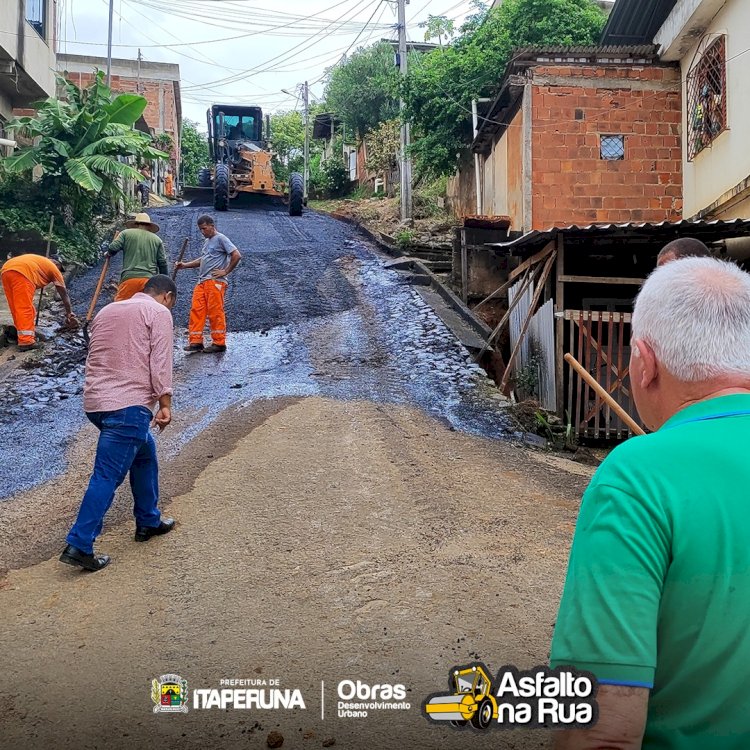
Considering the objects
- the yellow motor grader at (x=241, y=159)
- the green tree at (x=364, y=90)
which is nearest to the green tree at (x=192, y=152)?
the green tree at (x=364, y=90)

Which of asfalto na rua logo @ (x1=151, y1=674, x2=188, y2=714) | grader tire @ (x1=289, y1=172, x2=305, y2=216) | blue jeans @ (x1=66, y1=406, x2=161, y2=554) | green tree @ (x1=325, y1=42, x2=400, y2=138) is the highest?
green tree @ (x1=325, y1=42, x2=400, y2=138)

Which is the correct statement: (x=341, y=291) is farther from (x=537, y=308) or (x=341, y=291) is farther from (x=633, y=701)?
(x=633, y=701)

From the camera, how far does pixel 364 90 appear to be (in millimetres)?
28875

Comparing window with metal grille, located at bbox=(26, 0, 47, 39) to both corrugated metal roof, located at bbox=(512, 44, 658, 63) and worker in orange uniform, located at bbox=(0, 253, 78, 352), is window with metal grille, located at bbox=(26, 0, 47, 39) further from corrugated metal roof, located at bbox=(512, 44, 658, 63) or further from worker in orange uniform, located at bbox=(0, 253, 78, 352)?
corrugated metal roof, located at bbox=(512, 44, 658, 63)

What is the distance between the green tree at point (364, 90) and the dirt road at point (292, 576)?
2392 cm

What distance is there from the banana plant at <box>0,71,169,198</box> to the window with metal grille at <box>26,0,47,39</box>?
315cm

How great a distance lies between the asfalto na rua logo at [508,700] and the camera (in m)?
1.29

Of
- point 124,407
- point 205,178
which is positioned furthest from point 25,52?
point 205,178

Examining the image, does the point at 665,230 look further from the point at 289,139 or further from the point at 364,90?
the point at 289,139

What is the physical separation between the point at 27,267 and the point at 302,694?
7545mm

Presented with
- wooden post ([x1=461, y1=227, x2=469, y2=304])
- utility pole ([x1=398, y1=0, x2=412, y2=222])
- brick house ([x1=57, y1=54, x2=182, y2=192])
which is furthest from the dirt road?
brick house ([x1=57, y1=54, x2=182, y2=192])

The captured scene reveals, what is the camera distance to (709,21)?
10461 millimetres

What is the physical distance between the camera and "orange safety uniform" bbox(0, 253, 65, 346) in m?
8.65

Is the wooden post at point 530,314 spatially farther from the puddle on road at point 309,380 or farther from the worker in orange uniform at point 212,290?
the worker in orange uniform at point 212,290
